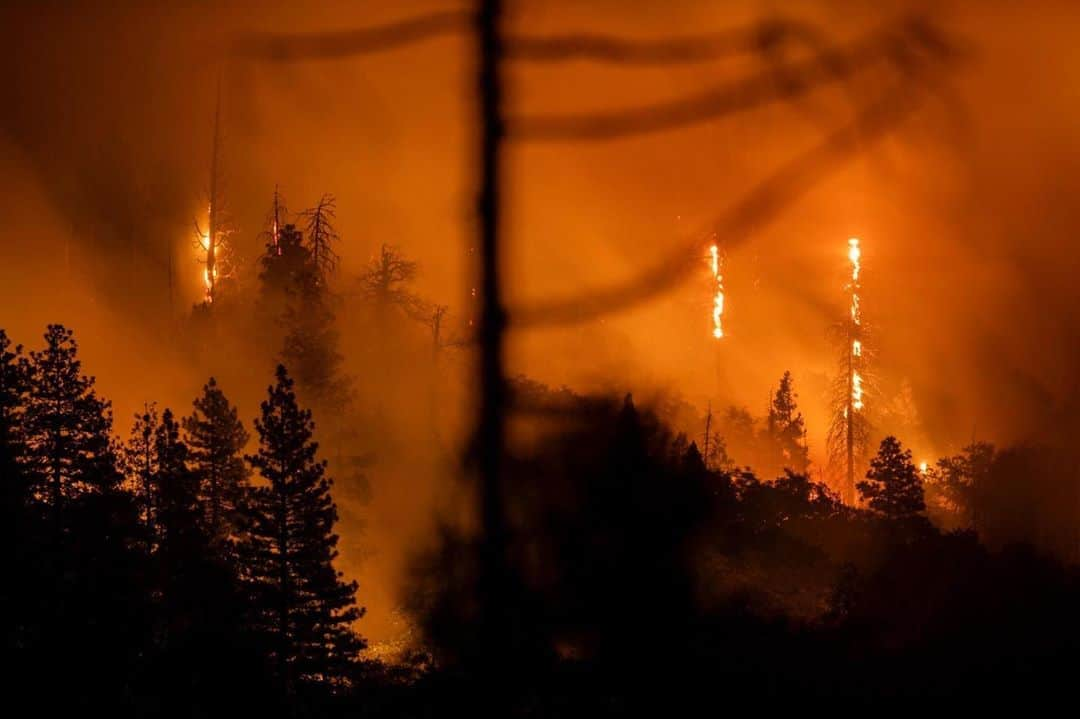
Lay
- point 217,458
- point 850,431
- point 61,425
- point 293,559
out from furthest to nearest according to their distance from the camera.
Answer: point 850,431 < point 217,458 < point 61,425 < point 293,559

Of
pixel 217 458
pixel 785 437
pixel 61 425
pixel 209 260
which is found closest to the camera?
pixel 61 425

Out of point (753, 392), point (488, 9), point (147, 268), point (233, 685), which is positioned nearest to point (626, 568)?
point (233, 685)

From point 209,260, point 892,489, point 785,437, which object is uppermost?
point 209,260

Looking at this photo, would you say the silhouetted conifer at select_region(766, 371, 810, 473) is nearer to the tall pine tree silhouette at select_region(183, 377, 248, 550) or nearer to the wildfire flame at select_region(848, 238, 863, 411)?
the wildfire flame at select_region(848, 238, 863, 411)

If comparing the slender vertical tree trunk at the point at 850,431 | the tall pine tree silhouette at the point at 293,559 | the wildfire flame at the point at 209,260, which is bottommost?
the tall pine tree silhouette at the point at 293,559

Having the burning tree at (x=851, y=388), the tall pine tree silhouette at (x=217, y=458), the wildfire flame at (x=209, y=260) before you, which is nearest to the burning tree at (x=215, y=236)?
the wildfire flame at (x=209, y=260)

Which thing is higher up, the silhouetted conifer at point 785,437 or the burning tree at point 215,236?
the burning tree at point 215,236

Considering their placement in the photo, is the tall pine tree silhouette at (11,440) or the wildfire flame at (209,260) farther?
the wildfire flame at (209,260)

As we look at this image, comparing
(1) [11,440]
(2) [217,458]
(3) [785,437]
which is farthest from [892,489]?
(3) [785,437]

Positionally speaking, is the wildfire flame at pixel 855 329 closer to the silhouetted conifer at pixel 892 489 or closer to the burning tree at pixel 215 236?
the silhouetted conifer at pixel 892 489

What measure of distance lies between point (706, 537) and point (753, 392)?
56.7 m

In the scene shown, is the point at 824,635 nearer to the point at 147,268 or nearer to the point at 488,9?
the point at 488,9

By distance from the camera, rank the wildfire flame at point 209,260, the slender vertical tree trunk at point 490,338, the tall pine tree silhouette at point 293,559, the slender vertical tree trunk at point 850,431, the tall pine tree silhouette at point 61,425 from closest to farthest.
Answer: the slender vertical tree trunk at point 490,338
the tall pine tree silhouette at point 293,559
the tall pine tree silhouette at point 61,425
the wildfire flame at point 209,260
the slender vertical tree trunk at point 850,431

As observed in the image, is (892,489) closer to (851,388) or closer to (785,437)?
(851,388)
